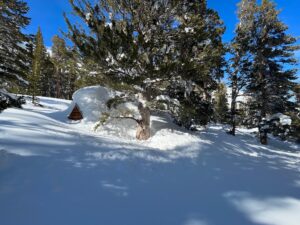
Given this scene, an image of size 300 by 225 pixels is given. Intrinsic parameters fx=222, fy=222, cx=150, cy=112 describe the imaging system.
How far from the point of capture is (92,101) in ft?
52.3

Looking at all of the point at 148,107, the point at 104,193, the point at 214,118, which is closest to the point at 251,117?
the point at 214,118

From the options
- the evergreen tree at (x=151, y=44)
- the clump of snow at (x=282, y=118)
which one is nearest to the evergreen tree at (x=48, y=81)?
the evergreen tree at (x=151, y=44)

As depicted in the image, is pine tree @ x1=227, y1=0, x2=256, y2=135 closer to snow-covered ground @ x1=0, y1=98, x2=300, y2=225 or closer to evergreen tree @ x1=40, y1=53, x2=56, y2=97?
snow-covered ground @ x1=0, y1=98, x2=300, y2=225

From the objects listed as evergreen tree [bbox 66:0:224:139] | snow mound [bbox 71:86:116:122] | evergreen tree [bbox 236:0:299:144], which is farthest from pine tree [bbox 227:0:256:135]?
snow mound [bbox 71:86:116:122]

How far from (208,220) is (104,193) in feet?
6.61

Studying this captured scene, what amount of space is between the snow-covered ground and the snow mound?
7.46 m

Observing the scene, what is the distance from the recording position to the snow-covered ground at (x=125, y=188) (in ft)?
12.1

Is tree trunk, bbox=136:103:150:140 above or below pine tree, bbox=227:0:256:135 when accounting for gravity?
below

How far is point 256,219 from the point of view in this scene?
3852mm

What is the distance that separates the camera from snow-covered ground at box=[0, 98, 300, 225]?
3.69 m

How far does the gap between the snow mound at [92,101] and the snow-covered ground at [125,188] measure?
7461mm

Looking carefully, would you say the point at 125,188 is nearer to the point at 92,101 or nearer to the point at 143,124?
the point at 143,124

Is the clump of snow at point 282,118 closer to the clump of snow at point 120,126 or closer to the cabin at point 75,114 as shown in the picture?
the clump of snow at point 120,126

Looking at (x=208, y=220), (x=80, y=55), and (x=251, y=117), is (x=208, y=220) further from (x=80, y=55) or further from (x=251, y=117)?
(x=251, y=117)
